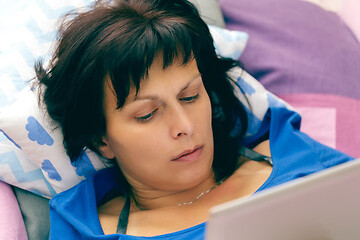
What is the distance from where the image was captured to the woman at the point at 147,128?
0.91 m

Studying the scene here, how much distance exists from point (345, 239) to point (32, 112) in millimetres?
748

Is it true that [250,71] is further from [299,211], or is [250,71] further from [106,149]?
[299,211]

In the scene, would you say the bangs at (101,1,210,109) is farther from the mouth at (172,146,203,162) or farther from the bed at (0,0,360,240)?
the bed at (0,0,360,240)

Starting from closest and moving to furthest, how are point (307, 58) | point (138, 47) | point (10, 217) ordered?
point (138, 47) → point (10, 217) → point (307, 58)

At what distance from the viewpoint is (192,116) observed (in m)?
0.95

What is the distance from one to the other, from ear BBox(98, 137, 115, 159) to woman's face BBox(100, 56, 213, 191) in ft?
0.13

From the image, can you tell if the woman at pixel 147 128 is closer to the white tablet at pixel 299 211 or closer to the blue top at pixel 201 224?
the blue top at pixel 201 224

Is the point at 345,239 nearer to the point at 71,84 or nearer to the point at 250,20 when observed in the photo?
the point at 71,84

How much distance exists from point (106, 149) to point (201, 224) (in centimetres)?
31

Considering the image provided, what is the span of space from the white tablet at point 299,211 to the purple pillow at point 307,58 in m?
0.73

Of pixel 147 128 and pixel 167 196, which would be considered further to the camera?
pixel 167 196

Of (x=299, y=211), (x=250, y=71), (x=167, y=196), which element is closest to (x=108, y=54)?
(x=167, y=196)

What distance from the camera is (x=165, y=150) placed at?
3.06 feet

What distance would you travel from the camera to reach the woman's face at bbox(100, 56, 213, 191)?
0.91 meters
